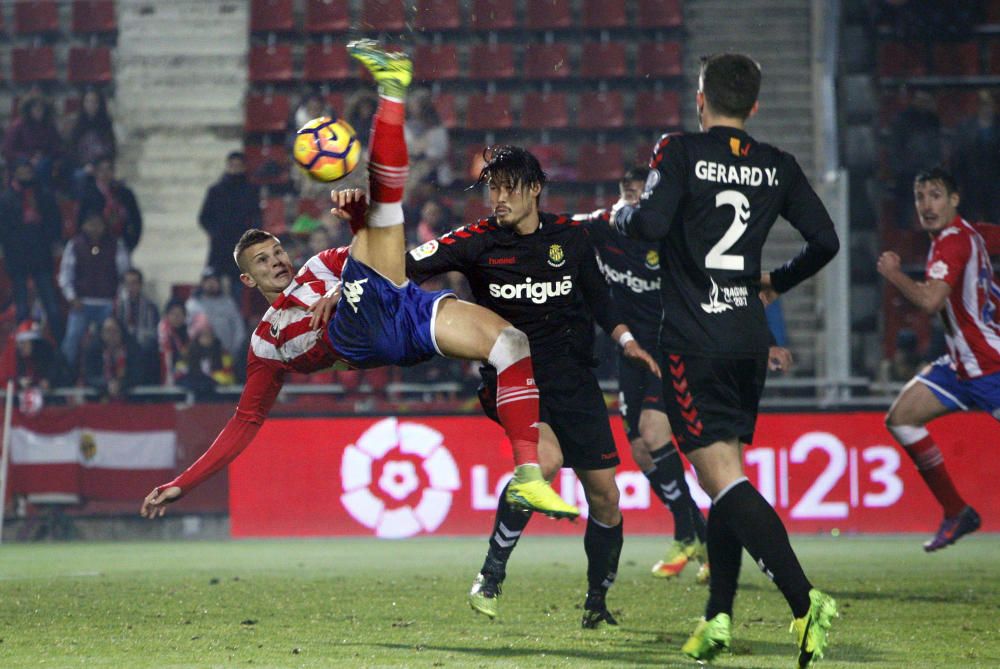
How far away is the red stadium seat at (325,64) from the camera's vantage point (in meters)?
16.2

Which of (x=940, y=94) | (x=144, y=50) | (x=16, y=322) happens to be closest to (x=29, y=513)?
(x=16, y=322)

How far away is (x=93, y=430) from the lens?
1202cm

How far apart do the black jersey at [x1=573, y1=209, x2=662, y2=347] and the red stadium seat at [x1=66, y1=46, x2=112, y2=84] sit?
1007cm

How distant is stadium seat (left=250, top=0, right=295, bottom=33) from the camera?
54.2ft

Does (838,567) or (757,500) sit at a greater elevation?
(757,500)

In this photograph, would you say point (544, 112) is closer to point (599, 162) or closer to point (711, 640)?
point (599, 162)

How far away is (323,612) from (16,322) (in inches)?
327

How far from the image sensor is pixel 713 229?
493cm

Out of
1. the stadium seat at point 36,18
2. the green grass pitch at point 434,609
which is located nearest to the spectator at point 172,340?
the green grass pitch at point 434,609

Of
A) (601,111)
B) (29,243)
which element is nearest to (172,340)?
(29,243)

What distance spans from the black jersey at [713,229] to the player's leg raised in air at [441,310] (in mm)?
745

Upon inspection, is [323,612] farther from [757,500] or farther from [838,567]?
[838,567]

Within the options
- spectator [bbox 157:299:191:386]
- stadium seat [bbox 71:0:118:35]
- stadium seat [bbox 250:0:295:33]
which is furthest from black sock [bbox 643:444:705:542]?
stadium seat [bbox 71:0:118:35]

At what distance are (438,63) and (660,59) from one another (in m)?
2.56
